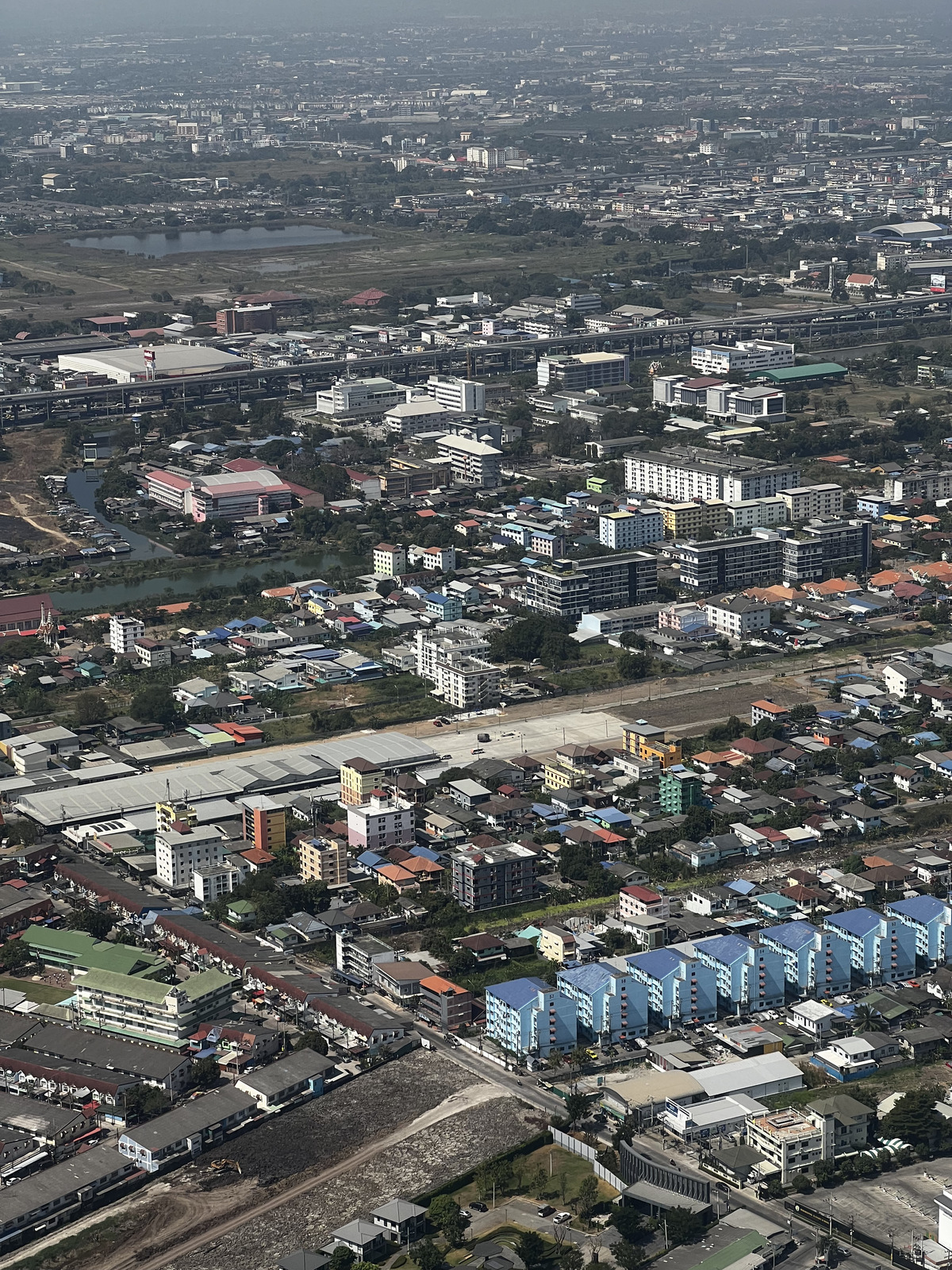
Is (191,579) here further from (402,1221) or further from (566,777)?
(402,1221)

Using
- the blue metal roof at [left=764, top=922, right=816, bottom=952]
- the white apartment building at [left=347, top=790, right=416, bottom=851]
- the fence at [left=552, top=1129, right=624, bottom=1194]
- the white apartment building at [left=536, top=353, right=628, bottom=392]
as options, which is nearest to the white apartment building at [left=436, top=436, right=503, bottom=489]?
the white apartment building at [left=536, top=353, right=628, bottom=392]

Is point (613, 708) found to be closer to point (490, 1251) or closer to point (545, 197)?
point (490, 1251)

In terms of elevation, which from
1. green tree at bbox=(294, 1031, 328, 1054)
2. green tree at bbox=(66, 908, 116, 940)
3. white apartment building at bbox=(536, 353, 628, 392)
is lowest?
white apartment building at bbox=(536, 353, 628, 392)

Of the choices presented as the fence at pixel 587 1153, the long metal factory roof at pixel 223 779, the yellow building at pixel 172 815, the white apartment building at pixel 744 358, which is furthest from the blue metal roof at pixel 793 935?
the white apartment building at pixel 744 358

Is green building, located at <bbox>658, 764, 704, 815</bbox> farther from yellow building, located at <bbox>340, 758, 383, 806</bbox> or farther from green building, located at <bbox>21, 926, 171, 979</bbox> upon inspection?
green building, located at <bbox>21, 926, 171, 979</bbox>

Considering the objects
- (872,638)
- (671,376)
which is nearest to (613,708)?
(872,638)

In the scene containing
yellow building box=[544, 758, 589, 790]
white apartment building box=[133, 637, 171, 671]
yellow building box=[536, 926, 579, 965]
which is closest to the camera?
yellow building box=[536, 926, 579, 965]
